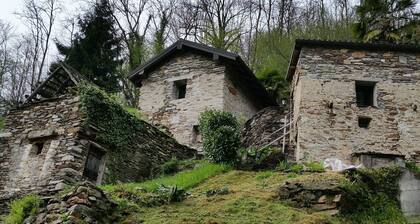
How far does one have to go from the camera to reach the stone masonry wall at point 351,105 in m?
15.1

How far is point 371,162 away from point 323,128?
167cm

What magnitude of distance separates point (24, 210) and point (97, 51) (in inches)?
656

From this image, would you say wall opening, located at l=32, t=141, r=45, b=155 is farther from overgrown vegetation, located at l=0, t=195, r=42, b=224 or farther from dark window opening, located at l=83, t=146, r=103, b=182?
overgrown vegetation, located at l=0, t=195, r=42, b=224

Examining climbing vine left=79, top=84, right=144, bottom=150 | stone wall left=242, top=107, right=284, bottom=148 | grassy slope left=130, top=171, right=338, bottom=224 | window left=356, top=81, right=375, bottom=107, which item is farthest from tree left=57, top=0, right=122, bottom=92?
grassy slope left=130, top=171, right=338, bottom=224

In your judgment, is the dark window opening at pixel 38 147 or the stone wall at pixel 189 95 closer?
the dark window opening at pixel 38 147

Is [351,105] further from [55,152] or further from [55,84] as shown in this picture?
[55,84]

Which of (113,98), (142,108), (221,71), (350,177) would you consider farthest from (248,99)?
(350,177)

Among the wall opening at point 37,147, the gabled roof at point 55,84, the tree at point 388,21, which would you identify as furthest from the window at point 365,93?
the gabled roof at point 55,84

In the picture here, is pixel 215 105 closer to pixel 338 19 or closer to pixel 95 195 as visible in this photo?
pixel 95 195

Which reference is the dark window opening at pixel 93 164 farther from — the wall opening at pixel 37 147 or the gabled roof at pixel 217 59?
the gabled roof at pixel 217 59

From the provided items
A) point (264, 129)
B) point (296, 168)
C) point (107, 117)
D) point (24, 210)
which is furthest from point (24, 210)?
point (264, 129)

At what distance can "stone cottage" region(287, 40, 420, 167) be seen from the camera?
1510cm

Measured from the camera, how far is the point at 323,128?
50.4ft

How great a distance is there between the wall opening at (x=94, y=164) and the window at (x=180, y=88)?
266 inches
